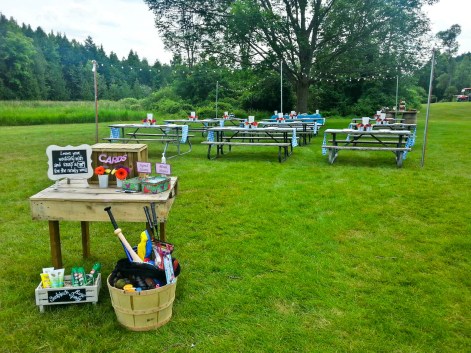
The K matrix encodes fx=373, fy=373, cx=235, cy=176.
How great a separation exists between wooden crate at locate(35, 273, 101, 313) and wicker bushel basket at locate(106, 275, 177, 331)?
1.03 feet

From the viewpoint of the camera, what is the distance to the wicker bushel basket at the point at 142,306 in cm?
218

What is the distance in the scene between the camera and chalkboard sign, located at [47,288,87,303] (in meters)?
2.45

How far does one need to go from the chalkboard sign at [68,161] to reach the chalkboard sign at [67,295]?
32.6 inches

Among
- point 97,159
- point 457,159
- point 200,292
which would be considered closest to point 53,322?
point 200,292

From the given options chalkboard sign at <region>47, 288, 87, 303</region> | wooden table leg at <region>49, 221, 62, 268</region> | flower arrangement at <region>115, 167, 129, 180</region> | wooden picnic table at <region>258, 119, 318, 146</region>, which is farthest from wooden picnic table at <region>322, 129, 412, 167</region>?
chalkboard sign at <region>47, 288, 87, 303</region>

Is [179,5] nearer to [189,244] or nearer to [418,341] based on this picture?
[189,244]

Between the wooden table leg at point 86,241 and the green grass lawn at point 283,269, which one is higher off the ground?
the wooden table leg at point 86,241

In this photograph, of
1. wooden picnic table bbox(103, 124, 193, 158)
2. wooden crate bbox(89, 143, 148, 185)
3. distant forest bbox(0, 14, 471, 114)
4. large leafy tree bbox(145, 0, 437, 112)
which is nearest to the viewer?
wooden crate bbox(89, 143, 148, 185)

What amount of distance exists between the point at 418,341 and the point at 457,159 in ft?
22.7

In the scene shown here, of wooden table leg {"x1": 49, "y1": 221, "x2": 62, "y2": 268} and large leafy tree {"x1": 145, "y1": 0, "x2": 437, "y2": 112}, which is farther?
large leafy tree {"x1": 145, "y1": 0, "x2": 437, "y2": 112}

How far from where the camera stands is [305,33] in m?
15.5

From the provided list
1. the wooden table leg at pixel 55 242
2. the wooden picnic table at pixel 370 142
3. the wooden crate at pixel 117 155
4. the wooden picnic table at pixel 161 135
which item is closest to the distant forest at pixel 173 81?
the wooden picnic table at pixel 161 135

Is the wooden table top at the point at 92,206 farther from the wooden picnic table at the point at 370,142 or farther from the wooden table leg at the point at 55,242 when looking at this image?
the wooden picnic table at the point at 370,142

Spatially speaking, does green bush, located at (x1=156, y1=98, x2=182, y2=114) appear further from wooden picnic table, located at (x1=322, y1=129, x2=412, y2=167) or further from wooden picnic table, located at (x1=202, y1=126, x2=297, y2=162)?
wooden picnic table, located at (x1=322, y1=129, x2=412, y2=167)
